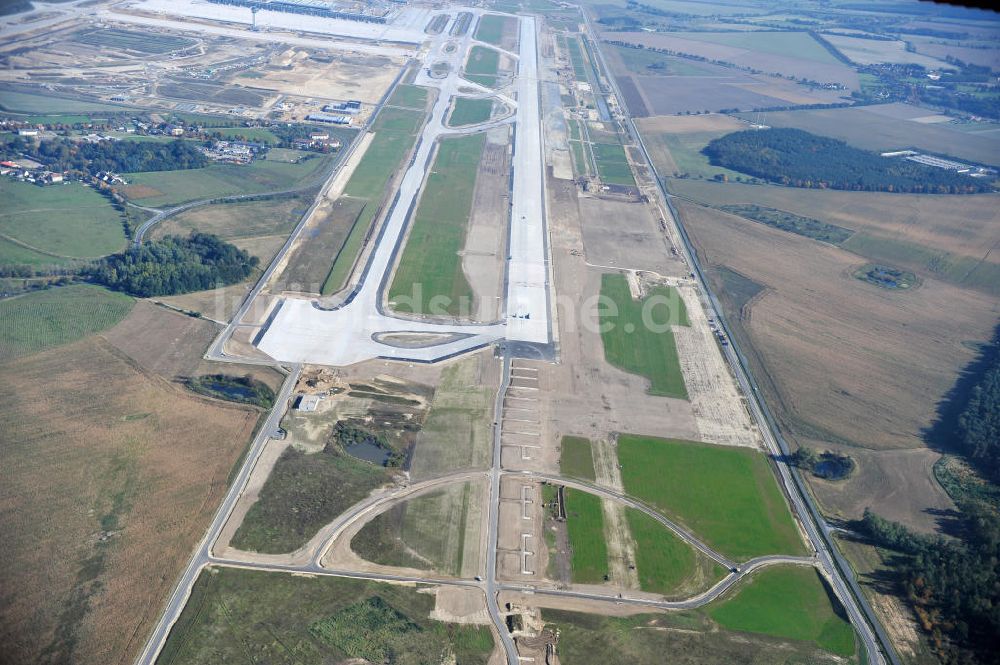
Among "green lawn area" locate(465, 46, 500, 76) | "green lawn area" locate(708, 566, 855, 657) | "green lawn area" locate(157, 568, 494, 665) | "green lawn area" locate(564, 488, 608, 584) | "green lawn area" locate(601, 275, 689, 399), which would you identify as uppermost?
"green lawn area" locate(465, 46, 500, 76)

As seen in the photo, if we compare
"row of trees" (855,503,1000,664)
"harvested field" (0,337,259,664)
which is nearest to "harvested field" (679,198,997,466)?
"row of trees" (855,503,1000,664)

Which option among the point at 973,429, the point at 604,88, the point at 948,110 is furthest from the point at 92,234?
the point at 948,110

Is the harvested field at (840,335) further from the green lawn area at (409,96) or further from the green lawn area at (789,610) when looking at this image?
the green lawn area at (409,96)

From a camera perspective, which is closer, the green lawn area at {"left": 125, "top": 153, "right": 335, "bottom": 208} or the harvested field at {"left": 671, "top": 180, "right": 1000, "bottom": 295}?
the harvested field at {"left": 671, "top": 180, "right": 1000, "bottom": 295}

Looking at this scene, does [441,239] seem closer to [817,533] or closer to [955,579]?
[817,533]

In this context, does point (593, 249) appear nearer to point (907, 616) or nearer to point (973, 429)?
point (973, 429)

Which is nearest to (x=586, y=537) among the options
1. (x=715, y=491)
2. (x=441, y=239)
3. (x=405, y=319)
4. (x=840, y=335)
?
(x=715, y=491)

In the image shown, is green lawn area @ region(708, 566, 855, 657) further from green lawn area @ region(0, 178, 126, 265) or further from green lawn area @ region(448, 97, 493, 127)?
green lawn area @ region(448, 97, 493, 127)
